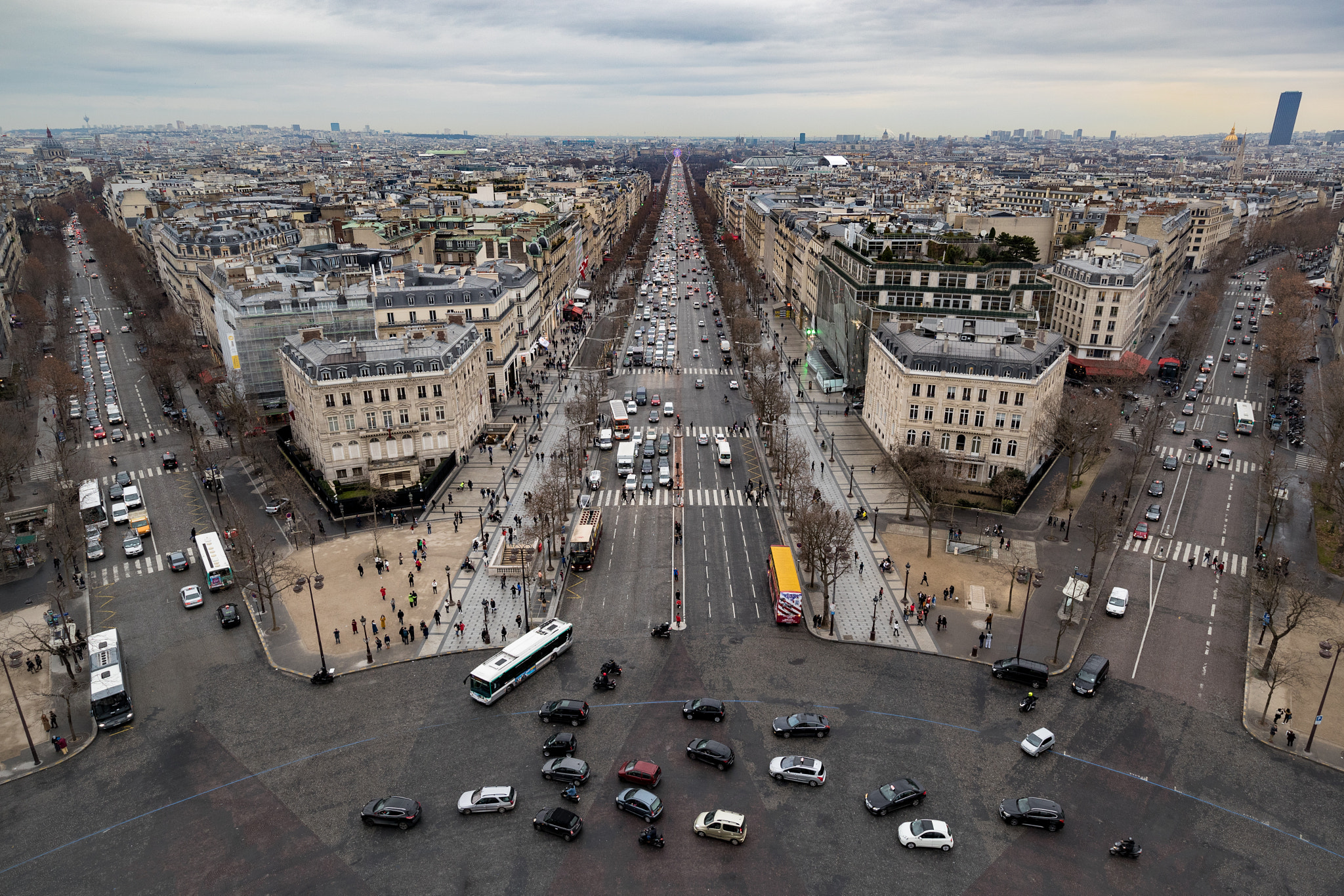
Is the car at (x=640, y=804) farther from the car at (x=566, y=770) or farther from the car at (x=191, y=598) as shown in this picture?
the car at (x=191, y=598)

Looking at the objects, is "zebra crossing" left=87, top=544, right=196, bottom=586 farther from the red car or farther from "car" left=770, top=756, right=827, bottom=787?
"car" left=770, top=756, right=827, bottom=787

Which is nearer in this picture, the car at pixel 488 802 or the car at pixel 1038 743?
the car at pixel 488 802

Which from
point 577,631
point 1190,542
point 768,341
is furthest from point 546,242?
point 1190,542

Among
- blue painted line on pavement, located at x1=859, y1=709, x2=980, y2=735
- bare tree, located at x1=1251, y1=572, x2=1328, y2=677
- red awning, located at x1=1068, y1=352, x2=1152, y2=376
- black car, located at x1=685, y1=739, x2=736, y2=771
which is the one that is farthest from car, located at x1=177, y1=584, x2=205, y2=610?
red awning, located at x1=1068, y1=352, x2=1152, y2=376

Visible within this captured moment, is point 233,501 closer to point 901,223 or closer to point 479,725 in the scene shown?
point 479,725

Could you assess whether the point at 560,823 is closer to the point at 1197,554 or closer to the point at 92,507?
the point at 1197,554

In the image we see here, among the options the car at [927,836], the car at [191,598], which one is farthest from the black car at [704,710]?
the car at [191,598]
